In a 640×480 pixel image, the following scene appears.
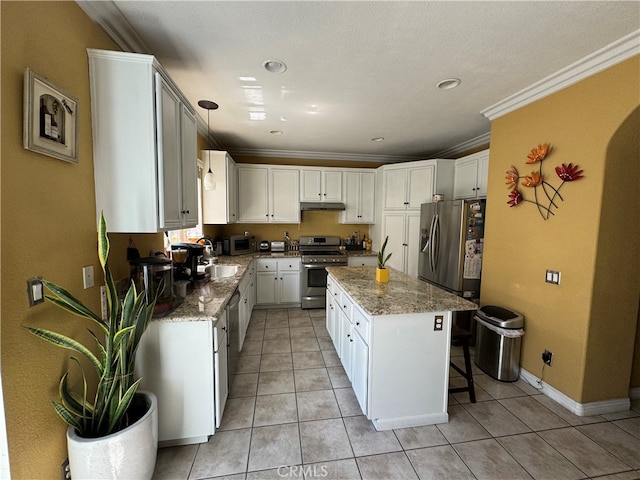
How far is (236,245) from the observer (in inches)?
163

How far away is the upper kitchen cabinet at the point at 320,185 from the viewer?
4.49m

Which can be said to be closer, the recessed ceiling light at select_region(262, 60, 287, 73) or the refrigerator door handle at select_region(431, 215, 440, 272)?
the recessed ceiling light at select_region(262, 60, 287, 73)

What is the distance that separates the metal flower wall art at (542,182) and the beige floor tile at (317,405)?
238cm

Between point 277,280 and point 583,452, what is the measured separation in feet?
11.6

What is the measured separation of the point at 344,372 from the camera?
256cm

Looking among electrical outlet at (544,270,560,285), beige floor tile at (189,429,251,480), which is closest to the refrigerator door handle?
electrical outlet at (544,270,560,285)

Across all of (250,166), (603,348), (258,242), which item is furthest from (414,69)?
(258,242)

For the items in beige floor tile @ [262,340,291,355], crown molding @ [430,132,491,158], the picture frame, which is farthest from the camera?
crown molding @ [430,132,491,158]

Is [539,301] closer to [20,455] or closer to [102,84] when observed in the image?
[20,455]

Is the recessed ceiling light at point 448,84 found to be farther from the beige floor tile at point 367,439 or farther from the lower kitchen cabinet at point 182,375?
the beige floor tile at point 367,439

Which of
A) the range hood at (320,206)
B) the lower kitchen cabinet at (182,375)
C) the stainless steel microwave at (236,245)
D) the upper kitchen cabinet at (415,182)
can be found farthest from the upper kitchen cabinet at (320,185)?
the lower kitchen cabinet at (182,375)

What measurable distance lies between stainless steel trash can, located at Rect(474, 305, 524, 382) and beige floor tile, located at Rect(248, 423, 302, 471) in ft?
6.31

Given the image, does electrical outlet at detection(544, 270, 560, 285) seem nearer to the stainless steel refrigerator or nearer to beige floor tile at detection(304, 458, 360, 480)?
the stainless steel refrigerator

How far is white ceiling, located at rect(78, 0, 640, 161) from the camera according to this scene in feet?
4.72
